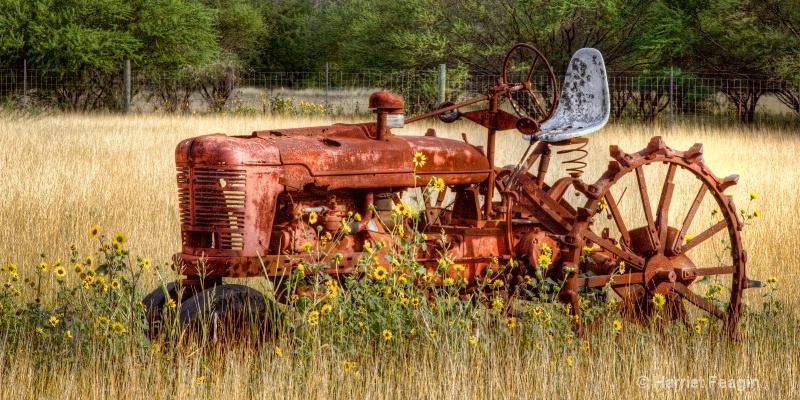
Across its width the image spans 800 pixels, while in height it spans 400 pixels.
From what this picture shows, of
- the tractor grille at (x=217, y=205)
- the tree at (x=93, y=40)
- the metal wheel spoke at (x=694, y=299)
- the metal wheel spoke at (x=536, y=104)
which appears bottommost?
the metal wheel spoke at (x=694, y=299)

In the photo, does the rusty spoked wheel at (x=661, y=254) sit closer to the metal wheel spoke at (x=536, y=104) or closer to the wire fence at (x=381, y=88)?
the metal wheel spoke at (x=536, y=104)

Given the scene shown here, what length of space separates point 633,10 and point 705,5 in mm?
1796

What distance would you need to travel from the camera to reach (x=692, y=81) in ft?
76.3

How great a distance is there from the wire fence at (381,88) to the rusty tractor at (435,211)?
1615cm

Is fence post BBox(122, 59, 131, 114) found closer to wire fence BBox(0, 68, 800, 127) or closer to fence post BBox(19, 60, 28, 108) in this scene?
wire fence BBox(0, 68, 800, 127)

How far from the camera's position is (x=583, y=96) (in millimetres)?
5836

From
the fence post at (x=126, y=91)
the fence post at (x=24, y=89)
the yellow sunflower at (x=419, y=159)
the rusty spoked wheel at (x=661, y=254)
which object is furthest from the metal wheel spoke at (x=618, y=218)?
the fence post at (x=24, y=89)

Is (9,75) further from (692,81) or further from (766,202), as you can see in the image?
(766,202)

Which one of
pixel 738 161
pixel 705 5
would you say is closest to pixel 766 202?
pixel 738 161

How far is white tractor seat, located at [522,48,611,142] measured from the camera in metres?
5.69

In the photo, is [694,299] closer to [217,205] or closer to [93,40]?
[217,205]

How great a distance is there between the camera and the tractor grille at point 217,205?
181 inches

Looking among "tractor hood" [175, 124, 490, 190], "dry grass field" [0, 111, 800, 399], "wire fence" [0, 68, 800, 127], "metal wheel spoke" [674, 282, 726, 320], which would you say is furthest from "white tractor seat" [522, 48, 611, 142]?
"wire fence" [0, 68, 800, 127]

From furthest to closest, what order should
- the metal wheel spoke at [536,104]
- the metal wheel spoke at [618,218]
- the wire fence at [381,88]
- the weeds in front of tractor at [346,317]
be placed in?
1. the wire fence at [381,88]
2. the metal wheel spoke at [536,104]
3. the metal wheel spoke at [618,218]
4. the weeds in front of tractor at [346,317]
